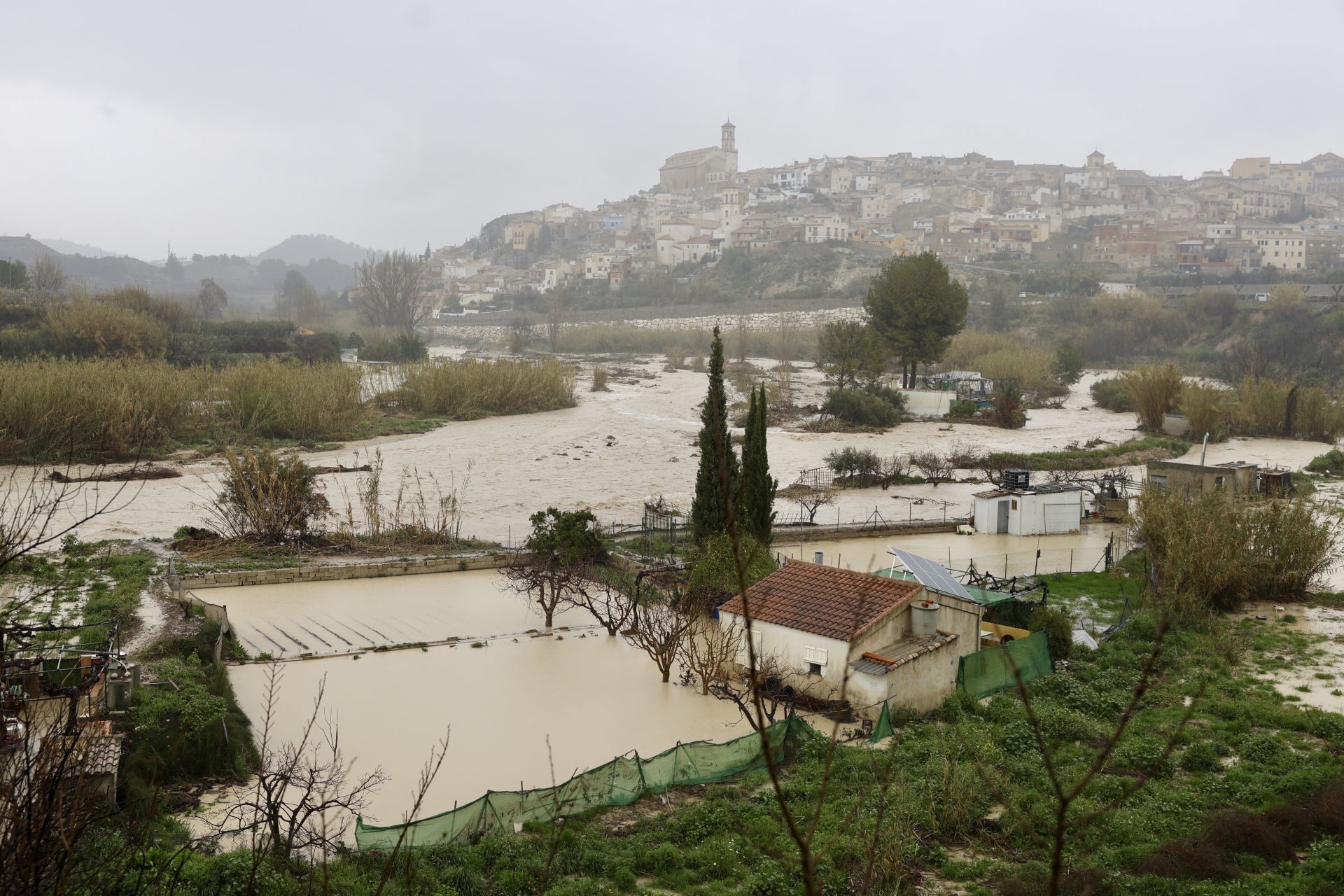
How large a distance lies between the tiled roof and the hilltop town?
82742 mm

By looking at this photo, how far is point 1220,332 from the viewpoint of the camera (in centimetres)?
6431

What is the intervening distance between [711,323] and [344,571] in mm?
67658

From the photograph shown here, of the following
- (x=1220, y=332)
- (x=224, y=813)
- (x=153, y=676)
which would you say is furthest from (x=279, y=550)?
(x=1220, y=332)

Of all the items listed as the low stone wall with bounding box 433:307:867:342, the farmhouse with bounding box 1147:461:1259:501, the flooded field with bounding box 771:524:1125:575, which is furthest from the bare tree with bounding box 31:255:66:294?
the farmhouse with bounding box 1147:461:1259:501

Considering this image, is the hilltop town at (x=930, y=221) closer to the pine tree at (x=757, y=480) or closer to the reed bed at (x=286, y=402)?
the reed bed at (x=286, y=402)

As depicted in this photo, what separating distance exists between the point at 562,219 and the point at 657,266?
49657mm

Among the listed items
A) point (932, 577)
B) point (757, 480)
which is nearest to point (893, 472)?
point (757, 480)

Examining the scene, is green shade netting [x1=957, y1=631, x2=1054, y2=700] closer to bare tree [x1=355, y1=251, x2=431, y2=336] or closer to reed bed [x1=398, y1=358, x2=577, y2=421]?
reed bed [x1=398, y1=358, x2=577, y2=421]

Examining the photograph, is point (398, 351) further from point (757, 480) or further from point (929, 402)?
point (757, 480)

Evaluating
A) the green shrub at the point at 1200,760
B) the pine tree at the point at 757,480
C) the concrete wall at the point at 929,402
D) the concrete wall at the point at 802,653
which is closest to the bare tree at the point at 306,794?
the concrete wall at the point at 802,653

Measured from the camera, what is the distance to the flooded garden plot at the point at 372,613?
1306 centimetres

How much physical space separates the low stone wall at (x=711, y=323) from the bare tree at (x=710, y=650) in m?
61.3

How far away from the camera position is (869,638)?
11.0 metres

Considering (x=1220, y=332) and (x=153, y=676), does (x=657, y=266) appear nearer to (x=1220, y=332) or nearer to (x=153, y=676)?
(x=1220, y=332)
